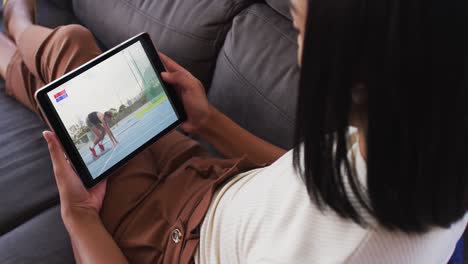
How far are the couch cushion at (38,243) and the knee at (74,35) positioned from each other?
40cm

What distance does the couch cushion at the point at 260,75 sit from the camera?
99cm

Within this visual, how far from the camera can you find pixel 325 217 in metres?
0.59

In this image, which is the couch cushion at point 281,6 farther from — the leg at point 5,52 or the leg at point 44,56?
the leg at point 5,52

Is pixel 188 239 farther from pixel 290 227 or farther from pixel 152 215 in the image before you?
pixel 290 227

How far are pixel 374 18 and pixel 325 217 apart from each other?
10.8 inches

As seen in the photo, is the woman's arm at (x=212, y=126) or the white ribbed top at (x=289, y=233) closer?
the white ribbed top at (x=289, y=233)

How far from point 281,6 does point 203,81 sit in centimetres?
29

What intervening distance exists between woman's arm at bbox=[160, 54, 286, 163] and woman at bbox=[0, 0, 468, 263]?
9 centimetres

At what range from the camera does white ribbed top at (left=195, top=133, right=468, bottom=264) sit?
555 mm

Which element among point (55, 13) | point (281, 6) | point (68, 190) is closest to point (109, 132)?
point (68, 190)

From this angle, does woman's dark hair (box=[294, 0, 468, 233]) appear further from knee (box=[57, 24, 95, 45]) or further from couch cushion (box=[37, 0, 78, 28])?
couch cushion (box=[37, 0, 78, 28])

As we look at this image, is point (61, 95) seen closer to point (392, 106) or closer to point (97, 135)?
point (97, 135)

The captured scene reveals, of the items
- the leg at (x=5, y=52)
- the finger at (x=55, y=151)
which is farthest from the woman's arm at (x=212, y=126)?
the leg at (x=5, y=52)

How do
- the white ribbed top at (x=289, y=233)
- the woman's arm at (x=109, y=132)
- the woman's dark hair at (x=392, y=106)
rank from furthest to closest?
1. the woman's arm at (x=109, y=132)
2. the white ribbed top at (x=289, y=233)
3. the woman's dark hair at (x=392, y=106)
